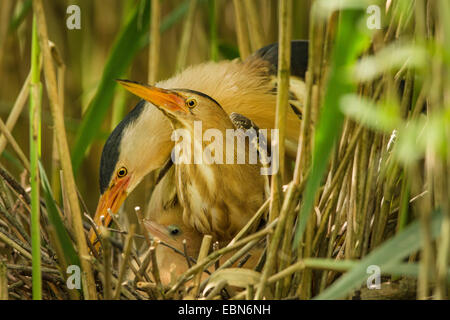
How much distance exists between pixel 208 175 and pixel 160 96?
0.64 feet

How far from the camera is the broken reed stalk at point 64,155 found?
916mm

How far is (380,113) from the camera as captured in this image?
1.79ft

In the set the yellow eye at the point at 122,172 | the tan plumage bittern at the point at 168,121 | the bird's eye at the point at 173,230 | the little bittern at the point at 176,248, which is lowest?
the little bittern at the point at 176,248

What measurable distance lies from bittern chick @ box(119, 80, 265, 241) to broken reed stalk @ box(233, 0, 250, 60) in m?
0.45

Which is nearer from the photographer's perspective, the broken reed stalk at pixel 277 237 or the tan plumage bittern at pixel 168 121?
the broken reed stalk at pixel 277 237

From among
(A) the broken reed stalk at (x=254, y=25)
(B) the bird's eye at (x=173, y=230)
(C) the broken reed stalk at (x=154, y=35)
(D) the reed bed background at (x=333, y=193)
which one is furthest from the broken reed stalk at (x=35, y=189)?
(A) the broken reed stalk at (x=254, y=25)

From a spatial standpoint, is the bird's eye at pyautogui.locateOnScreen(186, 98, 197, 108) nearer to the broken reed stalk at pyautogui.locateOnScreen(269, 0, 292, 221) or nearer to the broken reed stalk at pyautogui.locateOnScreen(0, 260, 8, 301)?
the broken reed stalk at pyautogui.locateOnScreen(269, 0, 292, 221)

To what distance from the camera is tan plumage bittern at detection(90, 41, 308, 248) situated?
1.40 m

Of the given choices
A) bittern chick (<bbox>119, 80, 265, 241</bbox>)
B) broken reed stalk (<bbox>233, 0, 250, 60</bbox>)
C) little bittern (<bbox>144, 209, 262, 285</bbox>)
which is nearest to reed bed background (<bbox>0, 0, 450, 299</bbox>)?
little bittern (<bbox>144, 209, 262, 285</bbox>)

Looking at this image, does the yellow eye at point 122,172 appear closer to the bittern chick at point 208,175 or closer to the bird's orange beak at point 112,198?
the bird's orange beak at point 112,198

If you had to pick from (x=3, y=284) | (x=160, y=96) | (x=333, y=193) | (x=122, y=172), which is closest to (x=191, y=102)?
(x=160, y=96)

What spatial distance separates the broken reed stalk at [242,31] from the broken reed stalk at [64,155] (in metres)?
0.78

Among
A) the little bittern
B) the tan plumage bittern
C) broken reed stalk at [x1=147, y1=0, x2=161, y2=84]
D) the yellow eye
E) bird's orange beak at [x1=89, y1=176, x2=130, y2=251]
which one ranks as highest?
broken reed stalk at [x1=147, y1=0, x2=161, y2=84]
